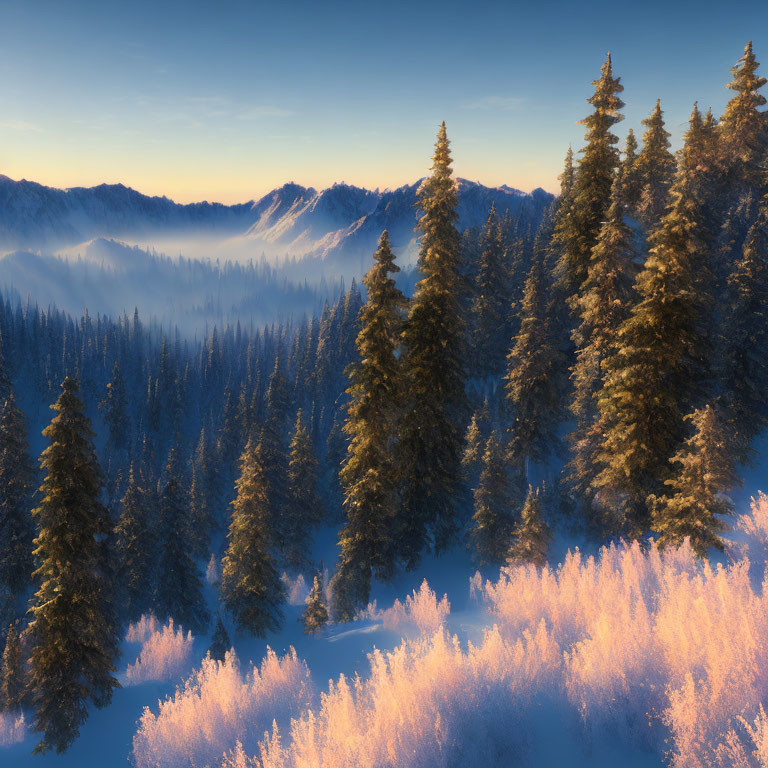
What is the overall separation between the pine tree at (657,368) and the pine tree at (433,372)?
20.2 feet

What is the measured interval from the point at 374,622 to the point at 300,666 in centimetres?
338

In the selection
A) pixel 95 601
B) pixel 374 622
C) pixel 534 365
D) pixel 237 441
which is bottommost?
pixel 237 441

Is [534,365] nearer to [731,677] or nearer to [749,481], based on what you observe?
[749,481]

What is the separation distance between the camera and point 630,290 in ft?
65.9

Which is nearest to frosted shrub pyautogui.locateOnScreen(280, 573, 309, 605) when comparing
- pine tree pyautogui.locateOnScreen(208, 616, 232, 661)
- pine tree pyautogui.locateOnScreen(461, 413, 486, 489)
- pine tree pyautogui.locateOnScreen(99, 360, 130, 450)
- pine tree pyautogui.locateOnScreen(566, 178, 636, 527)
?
pine tree pyautogui.locateOnScreen(208, 616, 232, 661)

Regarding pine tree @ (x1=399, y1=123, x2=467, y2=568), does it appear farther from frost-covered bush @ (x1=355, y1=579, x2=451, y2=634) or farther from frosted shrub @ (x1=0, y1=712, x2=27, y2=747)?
frosted shrub @ (x1=0, y1=712, x2=27, y2=747)

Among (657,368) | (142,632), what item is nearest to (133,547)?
(142,632)

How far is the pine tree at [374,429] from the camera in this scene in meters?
17.6

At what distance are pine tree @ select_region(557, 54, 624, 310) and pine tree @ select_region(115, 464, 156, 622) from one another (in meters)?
36.0

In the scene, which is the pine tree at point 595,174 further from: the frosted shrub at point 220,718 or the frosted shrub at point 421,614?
the frosted shrub at point 220,718

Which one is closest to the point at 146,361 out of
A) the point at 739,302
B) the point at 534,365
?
the point at 534,365

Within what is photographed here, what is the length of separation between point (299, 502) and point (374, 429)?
29.5m

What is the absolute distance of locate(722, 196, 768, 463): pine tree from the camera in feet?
73.3

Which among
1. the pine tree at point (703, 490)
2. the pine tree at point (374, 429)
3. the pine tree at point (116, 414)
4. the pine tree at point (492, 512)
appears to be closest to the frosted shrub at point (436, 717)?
the pine tree at point (703, 490)
